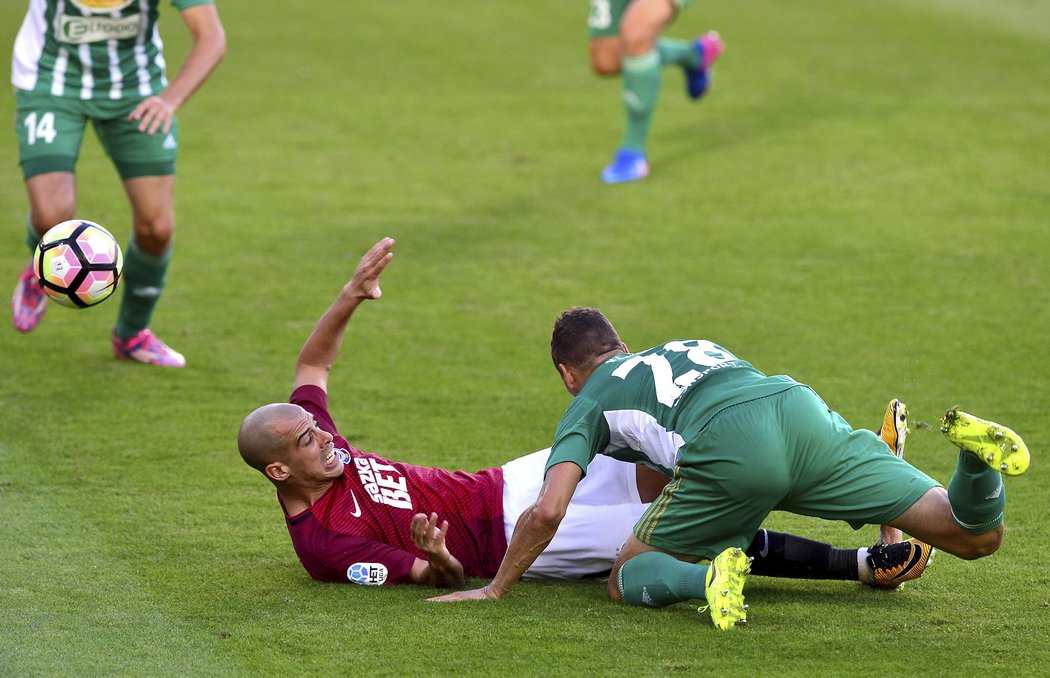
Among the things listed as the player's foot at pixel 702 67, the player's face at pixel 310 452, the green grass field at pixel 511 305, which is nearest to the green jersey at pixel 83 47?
the green grass field at pixel 511 305

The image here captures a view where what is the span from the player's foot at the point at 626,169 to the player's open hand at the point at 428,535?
6.73 metres

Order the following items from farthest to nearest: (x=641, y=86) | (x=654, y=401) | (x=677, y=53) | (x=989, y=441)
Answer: (x=677, y=53)
(x=641, y=86)
(x=654, y=401)
(x=989, y=441)

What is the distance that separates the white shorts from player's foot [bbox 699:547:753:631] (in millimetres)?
560

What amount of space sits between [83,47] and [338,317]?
101 inches

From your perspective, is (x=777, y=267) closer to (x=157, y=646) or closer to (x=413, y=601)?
(x=413, y=601)

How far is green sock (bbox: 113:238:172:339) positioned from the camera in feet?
22.6

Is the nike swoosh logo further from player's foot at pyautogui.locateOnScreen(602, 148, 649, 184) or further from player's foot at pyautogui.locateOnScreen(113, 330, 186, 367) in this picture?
player's foot at pyautogui.locateOnScreen(602, 148, 649, 184)

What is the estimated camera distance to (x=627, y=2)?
10.9 m

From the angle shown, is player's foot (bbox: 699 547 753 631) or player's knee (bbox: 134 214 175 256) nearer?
player's foot (bbox: 699 547 753 631)

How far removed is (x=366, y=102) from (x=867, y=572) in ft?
32.0

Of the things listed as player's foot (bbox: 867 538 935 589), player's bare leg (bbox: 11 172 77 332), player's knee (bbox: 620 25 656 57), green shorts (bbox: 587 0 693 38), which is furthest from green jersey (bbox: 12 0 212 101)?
green shorts (bbox: 587 0 693 38)

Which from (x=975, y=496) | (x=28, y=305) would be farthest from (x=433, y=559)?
(x=28, y=305)

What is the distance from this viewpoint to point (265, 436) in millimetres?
4395

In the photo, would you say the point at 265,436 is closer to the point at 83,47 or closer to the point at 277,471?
the point at 277,471
